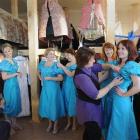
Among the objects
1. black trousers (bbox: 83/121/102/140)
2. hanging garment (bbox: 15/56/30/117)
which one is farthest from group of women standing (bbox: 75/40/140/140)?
hanging garment (bbox: 15/56/30/117)

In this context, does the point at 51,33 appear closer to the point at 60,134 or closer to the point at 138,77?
the point at 60,134

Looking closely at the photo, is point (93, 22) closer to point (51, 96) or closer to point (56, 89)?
point (56, 89)

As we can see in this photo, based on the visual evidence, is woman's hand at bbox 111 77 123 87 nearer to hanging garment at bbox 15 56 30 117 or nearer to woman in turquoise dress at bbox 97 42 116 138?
woman in turquoise dress at bbox 97 42 116 138

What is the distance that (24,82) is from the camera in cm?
400

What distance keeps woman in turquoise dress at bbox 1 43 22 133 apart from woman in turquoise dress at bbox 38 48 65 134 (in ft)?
1.08

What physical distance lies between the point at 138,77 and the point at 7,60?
1.83 metres

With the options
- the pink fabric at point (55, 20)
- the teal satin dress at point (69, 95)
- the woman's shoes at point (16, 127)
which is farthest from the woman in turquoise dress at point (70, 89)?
the woman's shoes at point (16, 127)

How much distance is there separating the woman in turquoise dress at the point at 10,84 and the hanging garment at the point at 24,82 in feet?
1.01

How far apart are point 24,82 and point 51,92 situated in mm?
651

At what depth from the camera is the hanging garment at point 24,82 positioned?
396 centimetres

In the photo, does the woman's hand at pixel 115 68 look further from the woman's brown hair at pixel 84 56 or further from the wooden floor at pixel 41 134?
the wooden floor at pixel 41 134

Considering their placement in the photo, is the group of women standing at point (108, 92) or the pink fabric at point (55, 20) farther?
the pink fabric at point (55, 20)

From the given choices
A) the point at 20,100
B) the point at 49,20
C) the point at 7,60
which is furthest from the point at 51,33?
the point at 20,100

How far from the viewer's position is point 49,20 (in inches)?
150
